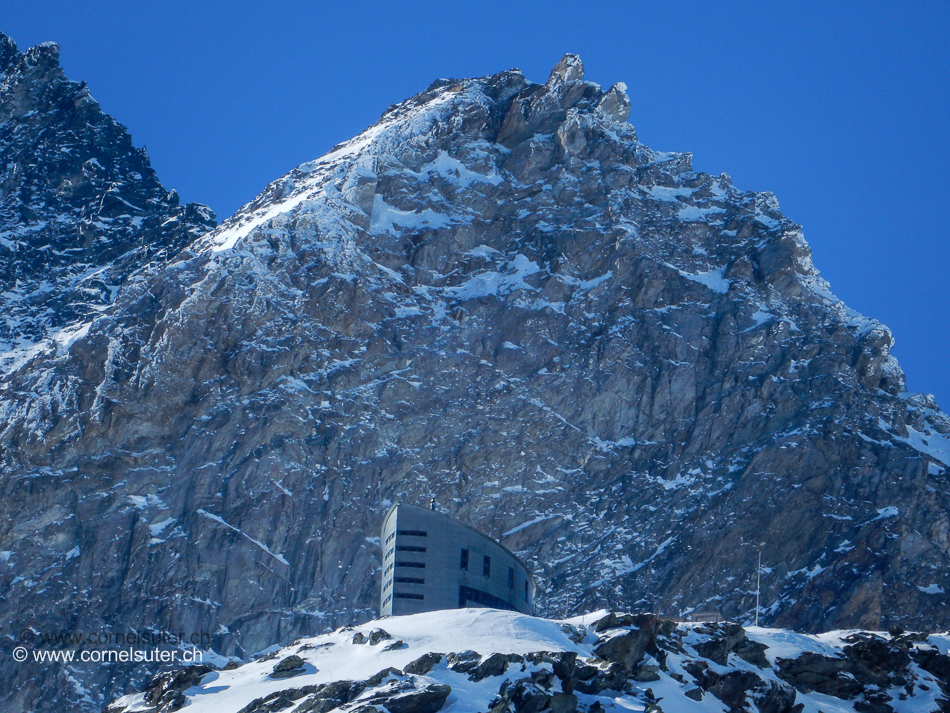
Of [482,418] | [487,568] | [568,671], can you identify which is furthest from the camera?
[482,418]

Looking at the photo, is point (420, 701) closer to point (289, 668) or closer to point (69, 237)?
point (289, 668)

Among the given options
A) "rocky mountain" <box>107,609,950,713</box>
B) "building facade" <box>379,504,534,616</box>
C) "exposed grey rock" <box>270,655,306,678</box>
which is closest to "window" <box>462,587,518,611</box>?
"building facade" <box>379,504,534,616</box>

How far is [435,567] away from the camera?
89.2 metres

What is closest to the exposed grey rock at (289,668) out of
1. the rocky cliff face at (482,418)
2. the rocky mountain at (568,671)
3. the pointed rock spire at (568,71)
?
the rocky mountain at (568,671)

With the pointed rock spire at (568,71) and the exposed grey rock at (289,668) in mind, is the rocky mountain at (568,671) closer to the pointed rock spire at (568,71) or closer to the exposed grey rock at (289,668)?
the exposed grey rock at (289,668)

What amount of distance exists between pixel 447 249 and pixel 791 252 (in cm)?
3810

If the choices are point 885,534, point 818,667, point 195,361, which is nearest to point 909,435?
point 885,534

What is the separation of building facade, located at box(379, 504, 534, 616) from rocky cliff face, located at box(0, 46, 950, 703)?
1146 inches

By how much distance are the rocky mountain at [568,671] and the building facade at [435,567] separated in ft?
47.4

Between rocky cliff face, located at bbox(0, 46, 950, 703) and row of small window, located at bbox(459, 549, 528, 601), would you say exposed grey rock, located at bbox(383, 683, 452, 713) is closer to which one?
row of small window, located at bbox(459, 549, 528, 601)

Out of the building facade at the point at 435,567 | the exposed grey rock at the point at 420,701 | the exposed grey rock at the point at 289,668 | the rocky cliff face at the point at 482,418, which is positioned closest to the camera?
the exposed grey rock at the point at 420,701

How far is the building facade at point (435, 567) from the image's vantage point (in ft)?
290

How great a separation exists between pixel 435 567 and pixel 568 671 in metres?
27.7

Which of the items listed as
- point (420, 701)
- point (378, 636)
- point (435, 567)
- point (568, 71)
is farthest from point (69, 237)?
point (420, 701)
